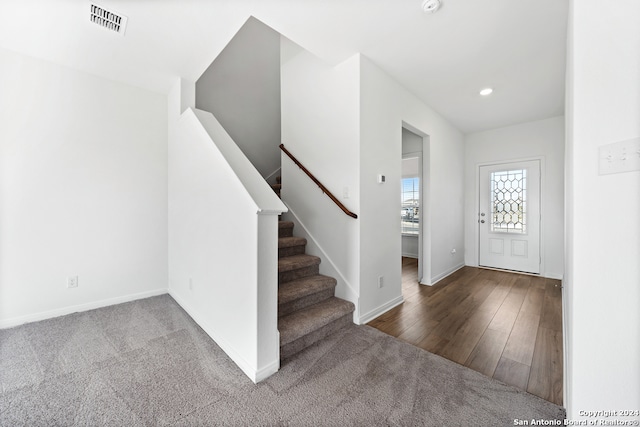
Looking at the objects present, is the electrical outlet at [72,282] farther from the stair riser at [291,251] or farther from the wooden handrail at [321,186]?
the wooden handrail at [321,186]

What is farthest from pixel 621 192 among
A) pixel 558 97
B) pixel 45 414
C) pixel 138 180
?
pixel 138 180

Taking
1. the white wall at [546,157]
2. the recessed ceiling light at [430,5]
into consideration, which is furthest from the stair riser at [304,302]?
the white wall at [546,157]

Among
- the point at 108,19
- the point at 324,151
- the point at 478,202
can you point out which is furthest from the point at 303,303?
the point at 478,202

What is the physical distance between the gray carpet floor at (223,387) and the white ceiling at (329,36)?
2488 millimetres

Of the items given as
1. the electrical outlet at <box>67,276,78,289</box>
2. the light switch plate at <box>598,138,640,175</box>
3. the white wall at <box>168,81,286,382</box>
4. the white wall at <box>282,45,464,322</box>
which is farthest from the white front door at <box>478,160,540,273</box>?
the electrical outlet at <box>67,276,78,289</box>

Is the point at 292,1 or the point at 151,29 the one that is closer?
the point at 292,1

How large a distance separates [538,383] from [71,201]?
4175 mm

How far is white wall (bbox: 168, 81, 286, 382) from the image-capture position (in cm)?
159

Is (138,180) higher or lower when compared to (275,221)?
higher

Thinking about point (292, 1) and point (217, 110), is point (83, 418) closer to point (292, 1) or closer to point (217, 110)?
point (292, 1)

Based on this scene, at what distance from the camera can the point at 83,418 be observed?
131cm

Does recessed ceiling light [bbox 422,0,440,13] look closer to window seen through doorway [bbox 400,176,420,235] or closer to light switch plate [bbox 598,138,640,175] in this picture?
light switch plate [bbox 598,138,640,175]

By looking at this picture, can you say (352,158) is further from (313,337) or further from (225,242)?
(313,337)

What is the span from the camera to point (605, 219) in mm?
879
